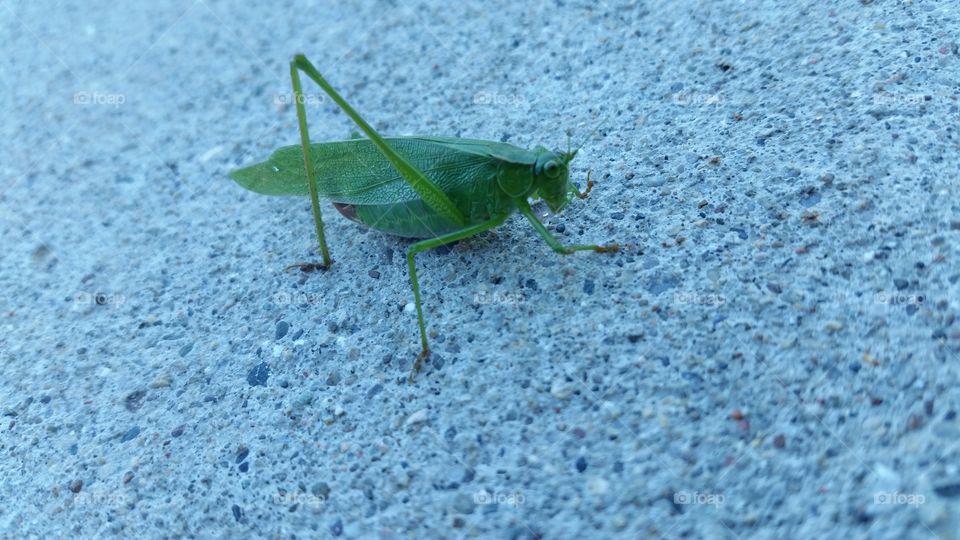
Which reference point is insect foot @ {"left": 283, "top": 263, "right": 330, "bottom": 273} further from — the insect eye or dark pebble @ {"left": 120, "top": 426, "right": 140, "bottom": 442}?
the insect eye

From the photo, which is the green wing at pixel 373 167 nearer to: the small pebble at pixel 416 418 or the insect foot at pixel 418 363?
the insect foot at pixel 418 363

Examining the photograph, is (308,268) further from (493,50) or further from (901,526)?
(901,526)

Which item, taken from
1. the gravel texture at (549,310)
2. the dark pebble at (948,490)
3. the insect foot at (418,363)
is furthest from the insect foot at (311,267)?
the dark pebble at (948,490)

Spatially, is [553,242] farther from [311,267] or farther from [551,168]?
[311,267]

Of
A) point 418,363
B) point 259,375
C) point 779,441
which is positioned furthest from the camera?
point 259,375

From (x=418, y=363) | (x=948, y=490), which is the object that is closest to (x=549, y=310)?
(x=418, y=363)

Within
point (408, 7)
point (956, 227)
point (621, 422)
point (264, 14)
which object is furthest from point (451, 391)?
point (264, 14)
